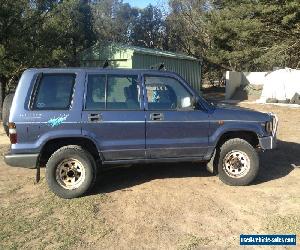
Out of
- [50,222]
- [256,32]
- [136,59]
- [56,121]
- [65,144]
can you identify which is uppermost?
[256,32]

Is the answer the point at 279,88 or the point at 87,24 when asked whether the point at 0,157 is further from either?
the point at 87,24

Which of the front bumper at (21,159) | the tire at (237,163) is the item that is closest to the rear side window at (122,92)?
the front bumper at (21,159)

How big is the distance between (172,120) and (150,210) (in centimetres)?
152

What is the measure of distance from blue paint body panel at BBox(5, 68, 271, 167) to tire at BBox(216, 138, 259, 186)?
0.23m

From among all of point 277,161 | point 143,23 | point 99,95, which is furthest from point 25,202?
point 143,23

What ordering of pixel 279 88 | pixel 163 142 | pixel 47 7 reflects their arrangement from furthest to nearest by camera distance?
pixel 279 88 < pixel 47 7 < pixel 163 142

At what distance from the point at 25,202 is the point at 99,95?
6.44 ft

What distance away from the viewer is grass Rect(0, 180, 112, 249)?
193 inches

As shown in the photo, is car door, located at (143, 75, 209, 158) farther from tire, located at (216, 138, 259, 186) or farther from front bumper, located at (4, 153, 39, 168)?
front bumper, located at (4, 153, 39, 168)

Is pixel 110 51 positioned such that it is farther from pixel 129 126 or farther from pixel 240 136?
pixel 129 126

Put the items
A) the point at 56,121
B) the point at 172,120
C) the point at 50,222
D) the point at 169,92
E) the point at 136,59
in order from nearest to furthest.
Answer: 1. the point at 50,222
2. the point at 56,121
3. the point at 172,120
4. the point at 169,92
5. the point at 136,59

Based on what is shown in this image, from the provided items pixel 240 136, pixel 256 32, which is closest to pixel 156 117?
pixel 240 136

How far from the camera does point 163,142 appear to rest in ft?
21.9

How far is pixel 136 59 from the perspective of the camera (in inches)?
914
